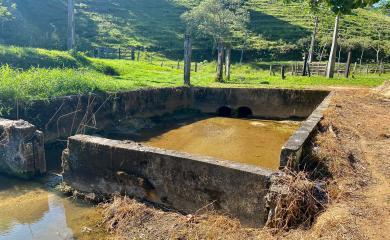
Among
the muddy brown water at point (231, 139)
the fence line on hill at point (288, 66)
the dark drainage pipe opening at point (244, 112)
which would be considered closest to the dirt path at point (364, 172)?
the muddy brown water at point (231, 139)

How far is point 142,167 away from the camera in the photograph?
6.22m

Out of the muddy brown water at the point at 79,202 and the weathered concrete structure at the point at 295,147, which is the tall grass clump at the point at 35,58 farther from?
the weathered concrete structure at the point at 295,147

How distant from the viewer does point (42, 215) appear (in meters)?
6.31

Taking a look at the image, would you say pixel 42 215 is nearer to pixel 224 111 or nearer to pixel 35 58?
pixel 35 58

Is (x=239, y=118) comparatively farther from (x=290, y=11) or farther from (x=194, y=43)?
(x=290, y=11)

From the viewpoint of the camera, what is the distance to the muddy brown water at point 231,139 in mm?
10239

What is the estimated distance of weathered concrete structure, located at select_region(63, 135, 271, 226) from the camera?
5258mm

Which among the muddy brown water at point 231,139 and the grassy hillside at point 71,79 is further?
the muddy brown water at point 231,139

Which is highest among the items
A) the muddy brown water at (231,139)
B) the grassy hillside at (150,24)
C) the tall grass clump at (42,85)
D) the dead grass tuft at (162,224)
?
the grassy hillside at (150,24)

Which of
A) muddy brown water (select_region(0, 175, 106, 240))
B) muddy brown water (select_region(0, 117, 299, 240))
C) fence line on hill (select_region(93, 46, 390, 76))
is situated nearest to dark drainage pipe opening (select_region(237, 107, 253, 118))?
muddy brown water (select_region(0, 117, 299, 240))

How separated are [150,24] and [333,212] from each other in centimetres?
4532

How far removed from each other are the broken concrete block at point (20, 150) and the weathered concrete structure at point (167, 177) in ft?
3.60

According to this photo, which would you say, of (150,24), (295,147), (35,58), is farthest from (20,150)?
(150,24)

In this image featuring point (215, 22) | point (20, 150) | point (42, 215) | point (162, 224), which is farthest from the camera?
point (215, 22)
